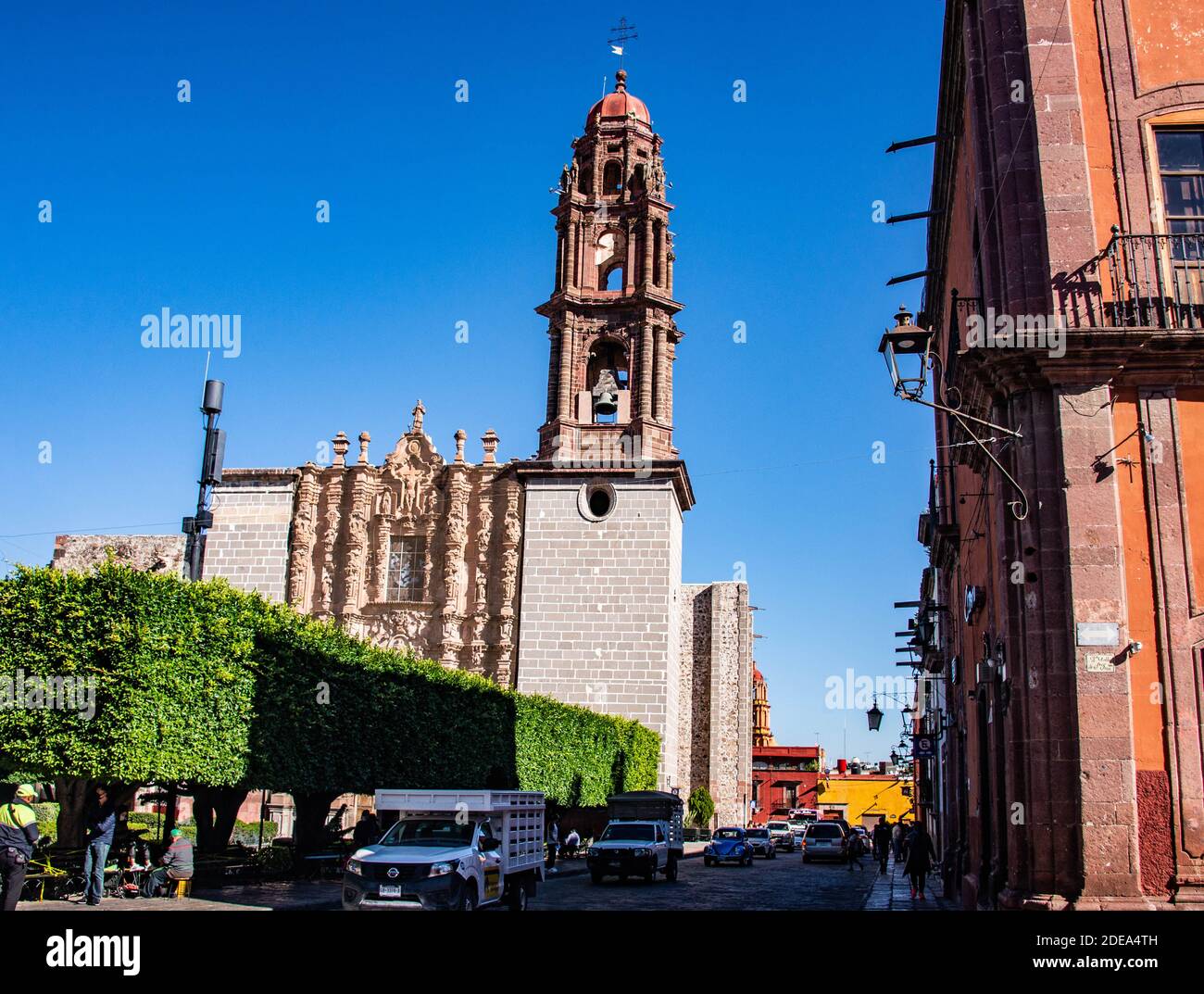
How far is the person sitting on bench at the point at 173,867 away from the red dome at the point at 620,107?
3412 centimetres

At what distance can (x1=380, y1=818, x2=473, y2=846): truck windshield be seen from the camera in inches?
599

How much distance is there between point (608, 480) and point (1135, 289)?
28248mm

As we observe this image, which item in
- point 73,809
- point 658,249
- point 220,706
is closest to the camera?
point 220,706

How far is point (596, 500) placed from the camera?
40.4 meters

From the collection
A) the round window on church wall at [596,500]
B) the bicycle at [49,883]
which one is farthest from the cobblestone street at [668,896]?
the round window on church wall at [596,500]

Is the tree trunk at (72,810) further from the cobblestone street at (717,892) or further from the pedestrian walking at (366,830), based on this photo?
the cobblestone street at (717,892)

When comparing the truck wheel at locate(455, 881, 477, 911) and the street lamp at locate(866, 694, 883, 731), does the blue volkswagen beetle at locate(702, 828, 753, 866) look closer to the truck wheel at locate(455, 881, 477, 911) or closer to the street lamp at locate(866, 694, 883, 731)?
the street lamp at locate(866, 694, 883, 731)

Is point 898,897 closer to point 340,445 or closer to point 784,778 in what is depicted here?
point 340,445

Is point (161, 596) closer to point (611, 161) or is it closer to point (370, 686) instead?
point (370, 686)

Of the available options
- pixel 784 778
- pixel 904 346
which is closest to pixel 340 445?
pixel 904 346

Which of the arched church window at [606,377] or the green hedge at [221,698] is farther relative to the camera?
the arched church window at [606,377]

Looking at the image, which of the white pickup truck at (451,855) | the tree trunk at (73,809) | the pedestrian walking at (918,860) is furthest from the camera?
the pedestrian walking at (918,860)

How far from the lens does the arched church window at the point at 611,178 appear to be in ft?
145
